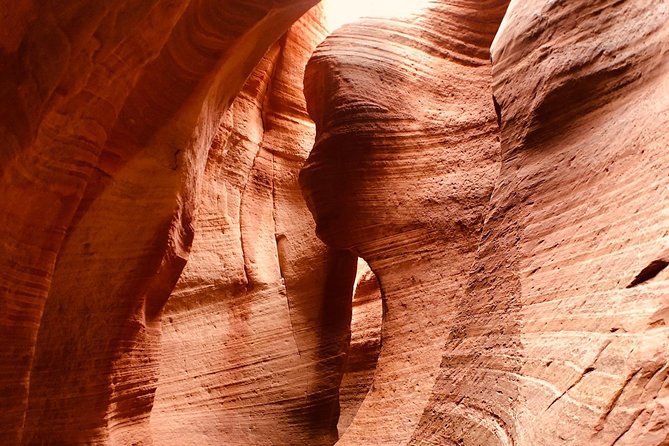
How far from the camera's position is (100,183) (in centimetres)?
446

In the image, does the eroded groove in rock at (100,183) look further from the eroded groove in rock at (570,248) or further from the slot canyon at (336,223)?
the eroded groove in rock at (570,248)

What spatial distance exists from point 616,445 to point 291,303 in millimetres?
5393

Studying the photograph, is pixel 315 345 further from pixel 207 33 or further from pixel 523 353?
pixel 523 353

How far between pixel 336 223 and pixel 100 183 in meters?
1.39

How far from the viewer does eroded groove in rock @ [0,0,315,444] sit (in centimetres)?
319

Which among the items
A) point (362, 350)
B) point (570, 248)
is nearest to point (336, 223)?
point (362, 350)

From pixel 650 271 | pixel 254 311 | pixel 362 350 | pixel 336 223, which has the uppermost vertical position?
pixel 254 311

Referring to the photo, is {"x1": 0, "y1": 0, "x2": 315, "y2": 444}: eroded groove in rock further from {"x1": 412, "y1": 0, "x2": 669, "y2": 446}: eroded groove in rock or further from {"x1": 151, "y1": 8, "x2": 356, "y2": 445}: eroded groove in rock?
{"x1": 412, "y1": 0, "x2": 669, "y2": 446}: eroded groove in rock

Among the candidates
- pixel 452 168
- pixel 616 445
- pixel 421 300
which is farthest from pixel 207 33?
pixel 616 445

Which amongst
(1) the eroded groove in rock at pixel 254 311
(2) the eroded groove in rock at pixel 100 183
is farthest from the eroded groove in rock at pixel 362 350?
(2) the eroded groove in rock at pixel 100 183

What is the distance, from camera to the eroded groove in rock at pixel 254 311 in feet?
21.0

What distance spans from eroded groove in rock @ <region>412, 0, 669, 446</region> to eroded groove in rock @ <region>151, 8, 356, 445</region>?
4.17m

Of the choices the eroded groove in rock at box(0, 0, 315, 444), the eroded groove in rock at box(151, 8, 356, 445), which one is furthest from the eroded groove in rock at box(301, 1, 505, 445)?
the eroded groove in rock at box(151, 8, 356, 445)

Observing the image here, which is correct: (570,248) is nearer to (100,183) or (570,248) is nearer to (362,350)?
(100,183)
